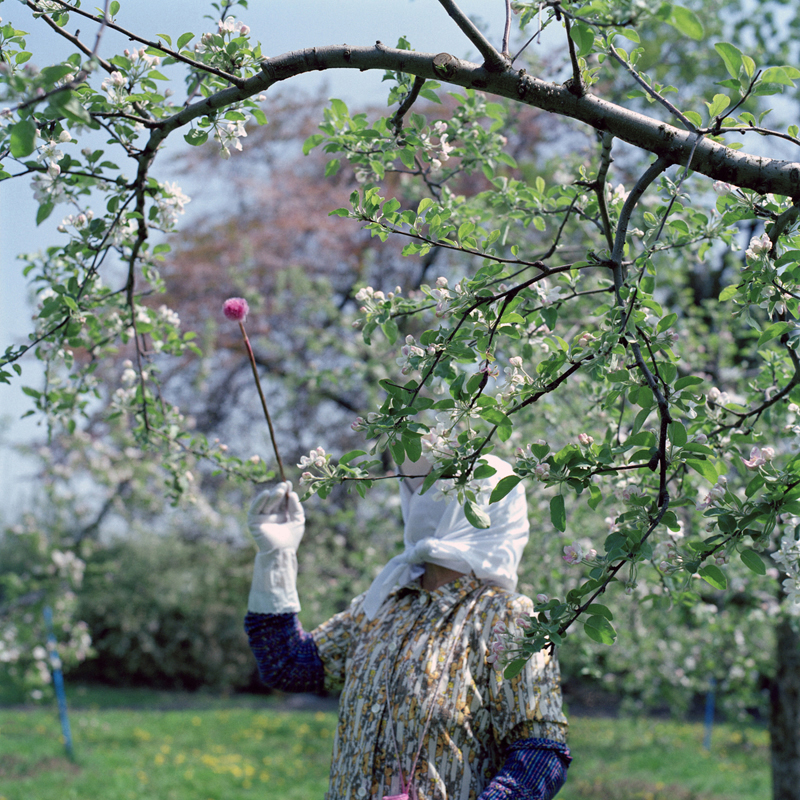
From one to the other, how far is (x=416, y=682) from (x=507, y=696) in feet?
0.68

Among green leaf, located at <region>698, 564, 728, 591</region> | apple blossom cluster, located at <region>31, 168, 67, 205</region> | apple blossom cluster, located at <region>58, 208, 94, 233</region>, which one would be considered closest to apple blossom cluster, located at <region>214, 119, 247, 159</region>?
apple blossom cluster, located at <region>31, 168, 67, 205</region>

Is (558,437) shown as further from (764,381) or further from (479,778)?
(479,778)

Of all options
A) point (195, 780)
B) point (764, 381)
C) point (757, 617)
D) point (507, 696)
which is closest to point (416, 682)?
point (507, 696)

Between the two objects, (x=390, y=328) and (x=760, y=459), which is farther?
(x=390, y=328)

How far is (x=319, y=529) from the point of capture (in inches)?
318

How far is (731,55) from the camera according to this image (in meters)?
1.28

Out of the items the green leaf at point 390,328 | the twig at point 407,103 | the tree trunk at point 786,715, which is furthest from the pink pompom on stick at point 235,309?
the tree trunk at point 786,715

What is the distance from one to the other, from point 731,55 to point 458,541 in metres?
1.17

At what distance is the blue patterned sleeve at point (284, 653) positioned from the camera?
6.80 feet

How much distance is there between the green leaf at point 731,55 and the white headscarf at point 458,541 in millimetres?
906

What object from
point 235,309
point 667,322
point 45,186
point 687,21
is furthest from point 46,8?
point 667,322

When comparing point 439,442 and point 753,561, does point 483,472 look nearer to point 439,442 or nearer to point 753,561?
point 439,442

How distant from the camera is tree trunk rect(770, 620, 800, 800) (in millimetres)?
3977

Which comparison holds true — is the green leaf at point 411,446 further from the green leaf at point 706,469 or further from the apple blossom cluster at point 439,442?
the green leaf at point 706,469
